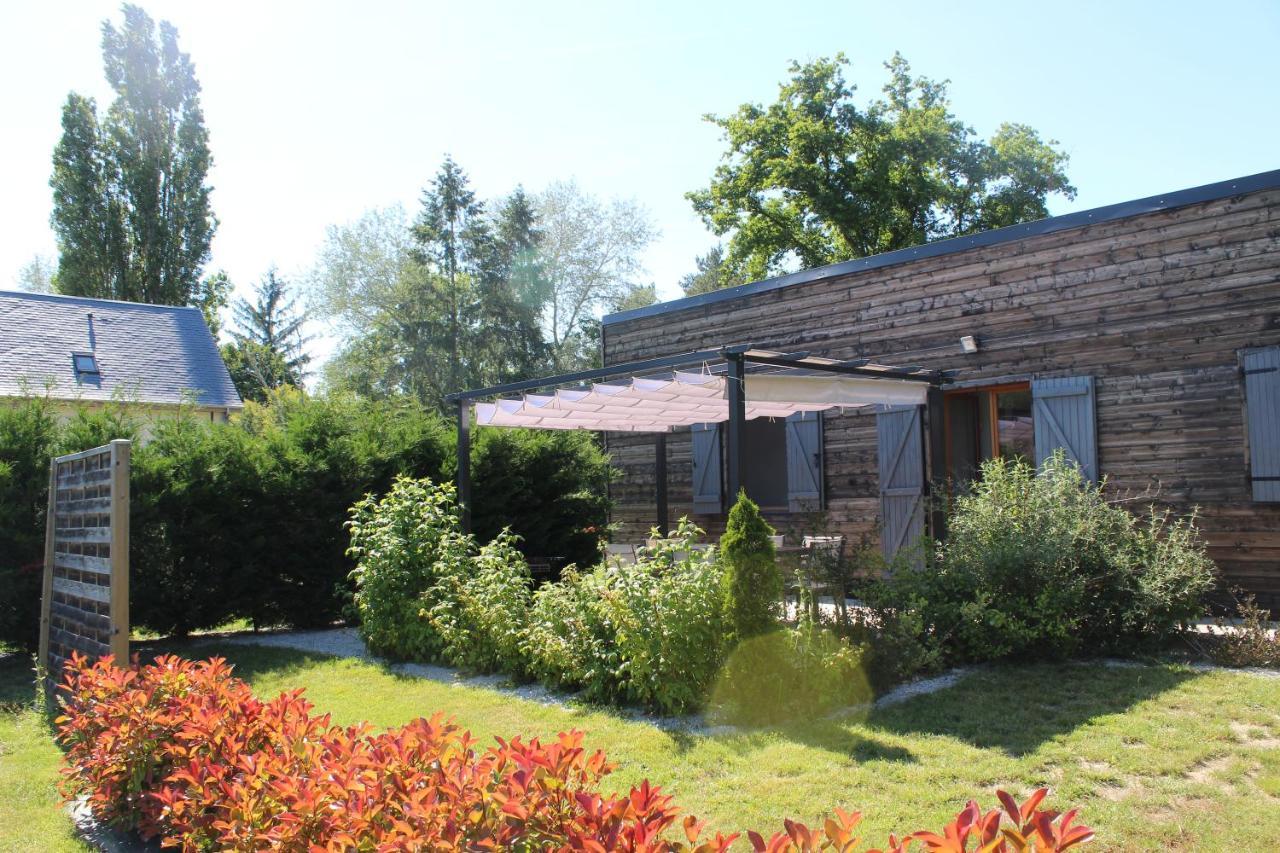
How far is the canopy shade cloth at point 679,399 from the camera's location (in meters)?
7.25

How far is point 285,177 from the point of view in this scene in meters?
15.7

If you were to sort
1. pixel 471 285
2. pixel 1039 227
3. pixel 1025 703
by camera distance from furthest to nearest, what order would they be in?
pixel 471 285, pixel 1039 227, pixel 1025 703

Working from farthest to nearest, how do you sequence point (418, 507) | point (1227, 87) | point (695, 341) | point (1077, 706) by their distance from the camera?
point (695, 341) → point (1227, 87) → point (418, 507) → point (1077, 706)

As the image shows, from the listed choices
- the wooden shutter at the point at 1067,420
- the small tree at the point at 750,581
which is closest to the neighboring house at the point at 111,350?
the wooden shutter at the point at 1067,420

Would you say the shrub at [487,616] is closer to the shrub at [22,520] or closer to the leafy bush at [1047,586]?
the leafy bush at [1047,586]

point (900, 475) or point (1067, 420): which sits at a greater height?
point (1067, 420)

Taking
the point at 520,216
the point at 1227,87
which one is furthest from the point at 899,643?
the point at 520,216

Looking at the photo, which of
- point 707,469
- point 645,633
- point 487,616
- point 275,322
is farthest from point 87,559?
point 275,322

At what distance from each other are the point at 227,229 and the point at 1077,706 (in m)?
29.2

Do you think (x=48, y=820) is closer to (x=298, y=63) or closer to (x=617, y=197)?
(x=298, y=63)

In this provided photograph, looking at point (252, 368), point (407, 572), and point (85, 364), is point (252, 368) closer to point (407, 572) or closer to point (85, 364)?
point (85, 364)

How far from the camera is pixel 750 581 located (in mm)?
5199

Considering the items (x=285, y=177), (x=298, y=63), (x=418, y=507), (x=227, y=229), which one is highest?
(x=227, y=229)

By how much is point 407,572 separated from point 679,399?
9.21 feet
